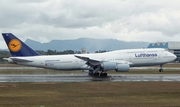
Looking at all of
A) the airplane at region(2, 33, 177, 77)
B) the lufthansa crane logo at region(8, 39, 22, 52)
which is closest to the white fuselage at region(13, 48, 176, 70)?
the airplane at region(2, 33, 177, 77)

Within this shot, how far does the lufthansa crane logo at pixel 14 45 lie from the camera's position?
4212cm

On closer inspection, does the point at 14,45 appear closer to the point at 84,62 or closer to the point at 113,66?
the point at 84,62

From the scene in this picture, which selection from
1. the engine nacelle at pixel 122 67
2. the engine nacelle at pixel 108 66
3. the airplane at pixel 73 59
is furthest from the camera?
the airplane at pixel 73 59

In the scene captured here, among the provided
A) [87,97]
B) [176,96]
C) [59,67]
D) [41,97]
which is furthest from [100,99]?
[59,67]

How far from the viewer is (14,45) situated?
1660 inches

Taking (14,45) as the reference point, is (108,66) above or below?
below

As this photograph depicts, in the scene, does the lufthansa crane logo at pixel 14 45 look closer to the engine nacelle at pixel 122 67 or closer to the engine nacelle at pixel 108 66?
the engine nacelle at pixel 108 66

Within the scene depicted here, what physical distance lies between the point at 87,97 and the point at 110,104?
3.19 meters

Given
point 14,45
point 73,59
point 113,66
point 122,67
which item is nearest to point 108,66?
point 113,66

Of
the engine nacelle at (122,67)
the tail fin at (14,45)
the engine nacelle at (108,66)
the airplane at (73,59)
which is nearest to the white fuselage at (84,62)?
the airplane at (73,59)

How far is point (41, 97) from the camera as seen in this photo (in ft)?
64.0

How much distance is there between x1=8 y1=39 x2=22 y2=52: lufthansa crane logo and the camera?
138 ft

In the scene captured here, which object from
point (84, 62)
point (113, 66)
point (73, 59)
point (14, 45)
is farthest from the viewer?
point (73, 59)

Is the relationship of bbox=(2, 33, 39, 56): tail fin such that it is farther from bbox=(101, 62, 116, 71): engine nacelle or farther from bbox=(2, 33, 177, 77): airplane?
bbox=(101, 62, 116, 71): engine nacelle
